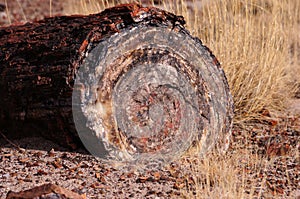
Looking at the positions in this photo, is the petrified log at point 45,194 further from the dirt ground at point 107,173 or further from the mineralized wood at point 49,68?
the mineralized wood at point 49,68

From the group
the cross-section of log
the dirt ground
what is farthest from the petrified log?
the cross-section of log

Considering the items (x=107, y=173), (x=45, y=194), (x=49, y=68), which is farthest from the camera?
(x=49, y=68)

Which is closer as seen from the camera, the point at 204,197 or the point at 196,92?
the point at 204,197

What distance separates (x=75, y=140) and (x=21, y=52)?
62 centimetres

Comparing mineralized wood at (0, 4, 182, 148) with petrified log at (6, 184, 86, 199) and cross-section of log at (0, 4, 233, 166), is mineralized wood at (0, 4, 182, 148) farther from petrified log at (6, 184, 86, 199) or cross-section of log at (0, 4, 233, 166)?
petrified log at (6, 184, 86, 199)

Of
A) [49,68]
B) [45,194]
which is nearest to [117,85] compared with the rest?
[49,68]

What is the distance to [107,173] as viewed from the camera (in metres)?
3.32

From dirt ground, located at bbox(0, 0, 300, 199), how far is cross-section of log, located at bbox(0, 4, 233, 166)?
3.5 inches

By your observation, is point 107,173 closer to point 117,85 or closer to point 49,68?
point 117,85

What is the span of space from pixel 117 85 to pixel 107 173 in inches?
19.9

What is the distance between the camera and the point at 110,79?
11.4ft

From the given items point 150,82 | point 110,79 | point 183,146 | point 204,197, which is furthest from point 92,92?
point 204,197

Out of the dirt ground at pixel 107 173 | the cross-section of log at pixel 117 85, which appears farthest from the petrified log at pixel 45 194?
the cross-section of log at pixel 117 85

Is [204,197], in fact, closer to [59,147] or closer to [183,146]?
[183,146]
